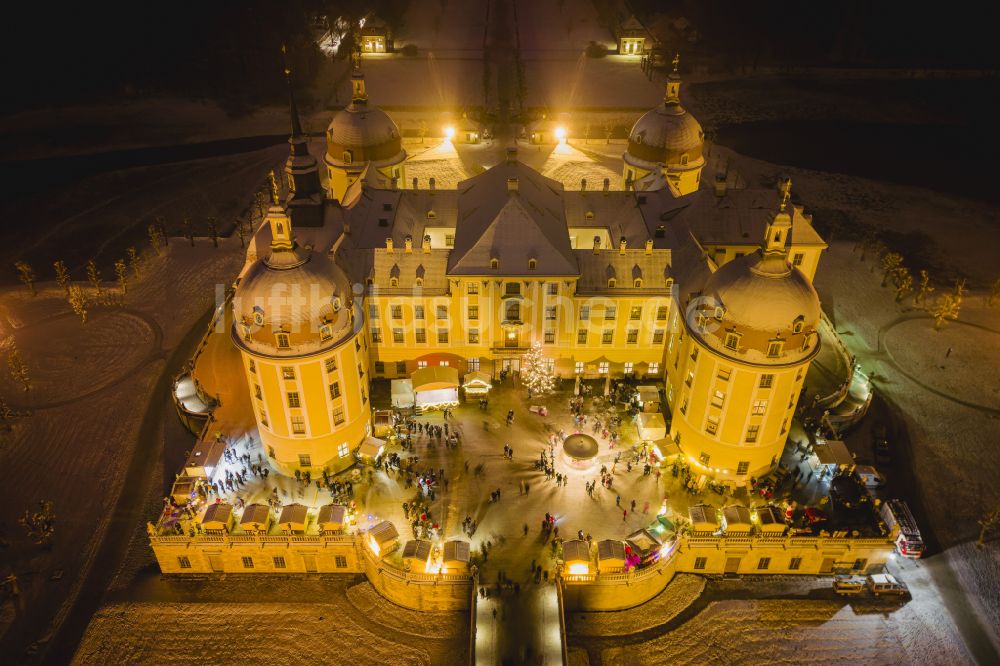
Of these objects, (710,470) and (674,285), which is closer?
(710,470)

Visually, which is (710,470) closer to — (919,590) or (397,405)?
(919,590)

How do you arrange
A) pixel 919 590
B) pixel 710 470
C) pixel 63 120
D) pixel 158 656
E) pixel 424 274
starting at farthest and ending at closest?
pixel 63 120, pixel 424 274, pixel 710 470, pixel 919 590, pixel 158 656

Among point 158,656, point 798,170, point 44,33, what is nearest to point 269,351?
point 158,656

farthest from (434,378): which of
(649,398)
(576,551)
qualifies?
(576,551)

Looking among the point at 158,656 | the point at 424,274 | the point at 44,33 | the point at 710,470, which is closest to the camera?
the point at 158,656

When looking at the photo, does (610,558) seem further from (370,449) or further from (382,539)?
(370,449)

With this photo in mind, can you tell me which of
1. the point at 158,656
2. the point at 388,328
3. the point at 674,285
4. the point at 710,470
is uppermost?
the point at 674,285
